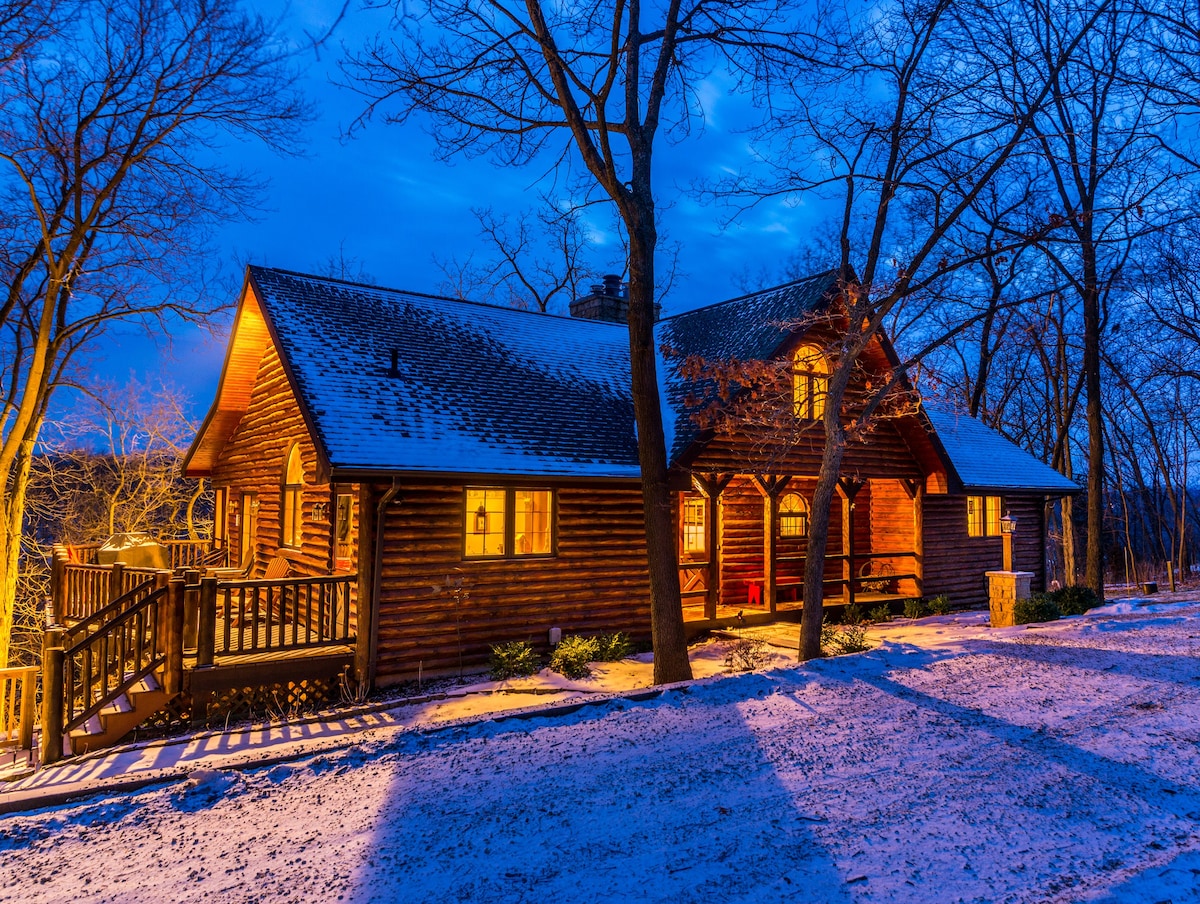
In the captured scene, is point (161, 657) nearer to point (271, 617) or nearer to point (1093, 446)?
point (271, 617)

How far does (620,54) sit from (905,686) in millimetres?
8757

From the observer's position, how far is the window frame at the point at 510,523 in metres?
11.5

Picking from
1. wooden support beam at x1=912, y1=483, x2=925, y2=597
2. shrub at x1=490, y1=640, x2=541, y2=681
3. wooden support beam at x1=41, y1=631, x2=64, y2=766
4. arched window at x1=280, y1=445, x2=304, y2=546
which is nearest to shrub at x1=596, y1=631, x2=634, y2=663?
shrub at x1=490, y1=640, x2=541, y2=681

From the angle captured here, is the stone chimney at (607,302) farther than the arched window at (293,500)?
Yes

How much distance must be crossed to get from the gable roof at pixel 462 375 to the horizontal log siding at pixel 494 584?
31.7 inches

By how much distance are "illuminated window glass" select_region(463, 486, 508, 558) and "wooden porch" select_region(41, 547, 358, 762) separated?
191 centimetres

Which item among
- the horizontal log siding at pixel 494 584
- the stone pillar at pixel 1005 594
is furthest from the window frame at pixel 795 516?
the horizontal log siding at pixel 494 584

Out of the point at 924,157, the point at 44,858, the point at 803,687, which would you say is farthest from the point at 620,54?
the point at 44,858

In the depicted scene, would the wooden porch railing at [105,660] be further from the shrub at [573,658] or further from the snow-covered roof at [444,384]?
the shrub at [573,658]

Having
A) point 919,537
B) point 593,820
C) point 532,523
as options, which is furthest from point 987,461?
point 593,820

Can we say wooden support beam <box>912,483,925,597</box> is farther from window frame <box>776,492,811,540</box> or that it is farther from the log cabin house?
window frame <box>776,492,811,540</box>

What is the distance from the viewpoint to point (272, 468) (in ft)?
48.6

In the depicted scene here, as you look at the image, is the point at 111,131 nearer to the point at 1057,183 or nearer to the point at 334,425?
the point at 334,425

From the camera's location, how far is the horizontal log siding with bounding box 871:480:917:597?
1783 centimetres
